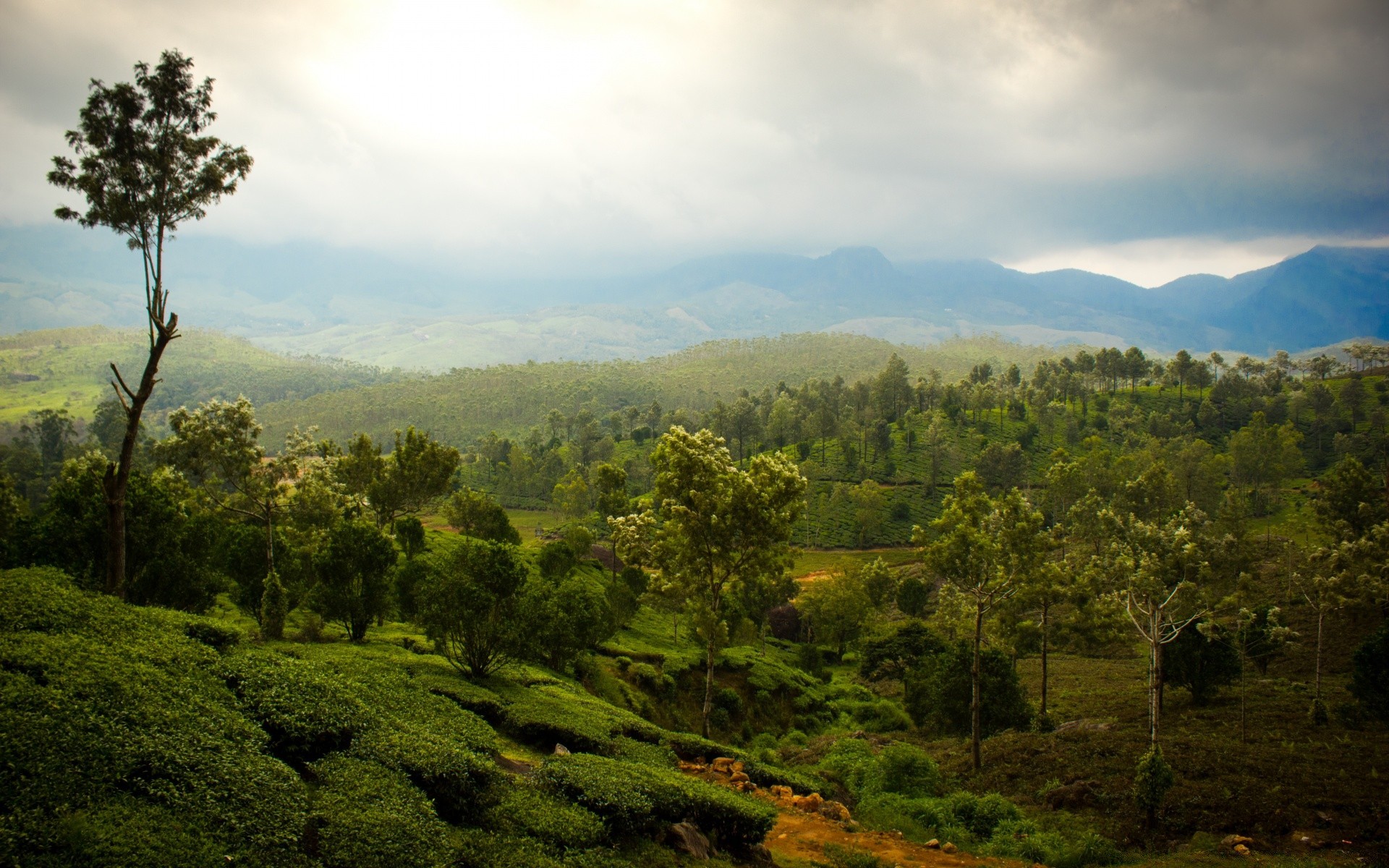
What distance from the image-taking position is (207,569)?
2545 cm

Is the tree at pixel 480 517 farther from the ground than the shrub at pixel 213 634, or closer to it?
closer to it

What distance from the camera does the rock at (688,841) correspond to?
1292cm

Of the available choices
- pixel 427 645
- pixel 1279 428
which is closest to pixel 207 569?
pixel 427 645

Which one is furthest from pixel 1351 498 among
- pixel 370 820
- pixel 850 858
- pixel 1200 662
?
pixel 370 820

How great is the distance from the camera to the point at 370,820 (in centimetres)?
966

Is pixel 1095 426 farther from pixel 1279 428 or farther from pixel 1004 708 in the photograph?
pixel 1004 708

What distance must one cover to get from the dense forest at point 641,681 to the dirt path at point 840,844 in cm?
16

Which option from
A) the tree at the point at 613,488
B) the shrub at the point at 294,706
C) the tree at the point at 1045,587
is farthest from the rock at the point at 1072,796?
the tree at the point at 613,488

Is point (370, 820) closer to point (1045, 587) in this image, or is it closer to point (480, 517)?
point (1045, 587)


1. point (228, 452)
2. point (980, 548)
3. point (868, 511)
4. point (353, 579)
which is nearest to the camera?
point (353, 579)

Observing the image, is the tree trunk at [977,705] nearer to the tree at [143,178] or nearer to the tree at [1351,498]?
the tree at [143,178]

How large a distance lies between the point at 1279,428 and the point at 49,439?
197232 mm

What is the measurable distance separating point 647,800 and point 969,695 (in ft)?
78.3

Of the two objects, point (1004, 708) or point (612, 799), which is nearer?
point (612, 799)
